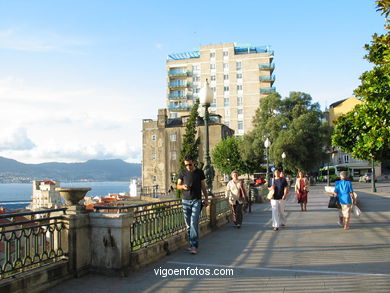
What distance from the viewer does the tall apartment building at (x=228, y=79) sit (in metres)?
81.5

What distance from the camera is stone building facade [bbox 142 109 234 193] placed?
63.4m

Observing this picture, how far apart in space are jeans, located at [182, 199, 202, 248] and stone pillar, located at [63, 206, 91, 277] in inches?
86.5

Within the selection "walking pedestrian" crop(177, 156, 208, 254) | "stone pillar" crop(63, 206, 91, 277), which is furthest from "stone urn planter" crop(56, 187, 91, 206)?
"walking pedestrian" crop(177, 156, 208, 254)

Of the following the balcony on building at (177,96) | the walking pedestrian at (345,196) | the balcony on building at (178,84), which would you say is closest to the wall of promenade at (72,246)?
the walking pedestrian at (345,196)

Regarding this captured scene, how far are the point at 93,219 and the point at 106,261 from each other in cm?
73

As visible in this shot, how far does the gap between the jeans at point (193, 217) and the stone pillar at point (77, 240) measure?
2.20 metres

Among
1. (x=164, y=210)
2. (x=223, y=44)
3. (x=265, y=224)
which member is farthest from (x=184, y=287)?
(x=223, y=44)

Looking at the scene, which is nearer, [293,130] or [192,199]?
[192,199]

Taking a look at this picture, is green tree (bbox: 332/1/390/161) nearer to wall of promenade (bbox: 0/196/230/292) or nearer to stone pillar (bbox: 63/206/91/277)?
wall of promenade (bbox: 0/196/230/292)

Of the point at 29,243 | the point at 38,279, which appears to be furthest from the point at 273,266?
the point at 29,243

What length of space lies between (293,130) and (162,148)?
2635 cm

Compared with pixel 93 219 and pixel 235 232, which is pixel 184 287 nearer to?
pixel 93 219

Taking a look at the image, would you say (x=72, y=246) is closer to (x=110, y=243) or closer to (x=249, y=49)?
(x=110, y=243)

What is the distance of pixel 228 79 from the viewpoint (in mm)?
83500
